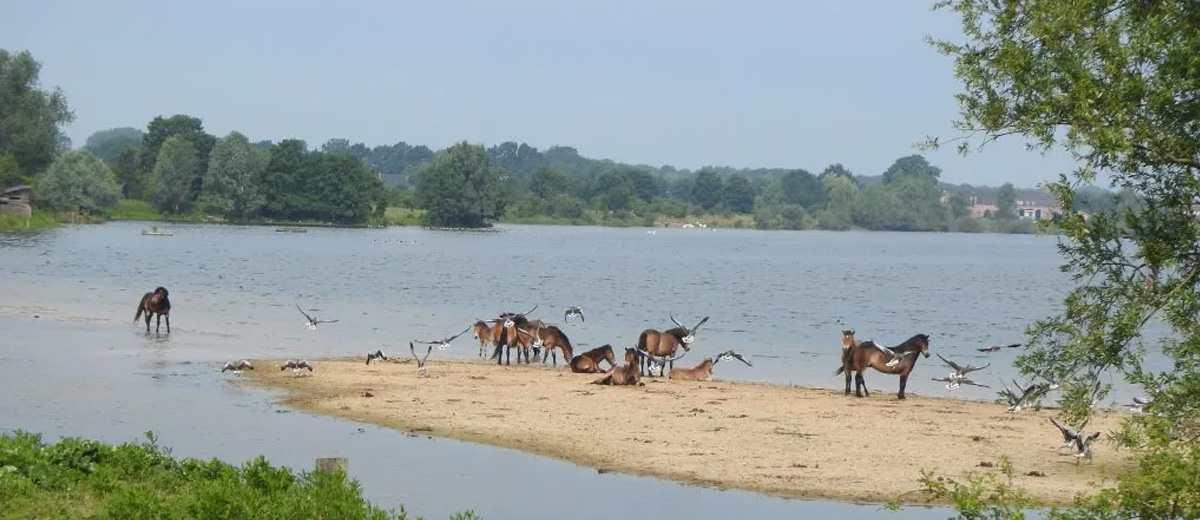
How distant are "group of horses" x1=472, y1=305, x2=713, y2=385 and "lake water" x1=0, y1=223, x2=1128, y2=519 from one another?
141cm

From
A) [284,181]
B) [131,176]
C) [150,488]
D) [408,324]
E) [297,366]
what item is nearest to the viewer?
[150,488]

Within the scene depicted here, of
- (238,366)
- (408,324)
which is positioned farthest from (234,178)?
Result: (238,366)

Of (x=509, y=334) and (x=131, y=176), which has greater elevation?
(x=131, y=176)

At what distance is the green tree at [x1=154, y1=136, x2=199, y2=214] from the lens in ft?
469

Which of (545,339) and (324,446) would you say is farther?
(545,339)

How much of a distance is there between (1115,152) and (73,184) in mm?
120938

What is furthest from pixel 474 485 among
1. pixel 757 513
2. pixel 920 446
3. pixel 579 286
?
pixel 579 286

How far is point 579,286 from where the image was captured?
6450 centimetres

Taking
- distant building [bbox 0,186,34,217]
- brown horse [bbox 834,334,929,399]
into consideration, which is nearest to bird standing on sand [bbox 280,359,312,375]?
brown horse [bbox 834,334,929,399]

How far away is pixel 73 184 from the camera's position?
121562 millimetres

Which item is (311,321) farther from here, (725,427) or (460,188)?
(460,188)

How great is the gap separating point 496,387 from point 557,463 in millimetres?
6617

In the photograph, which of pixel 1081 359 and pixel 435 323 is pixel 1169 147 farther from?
pixel 435 323

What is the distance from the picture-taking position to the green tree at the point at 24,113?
384 feet
